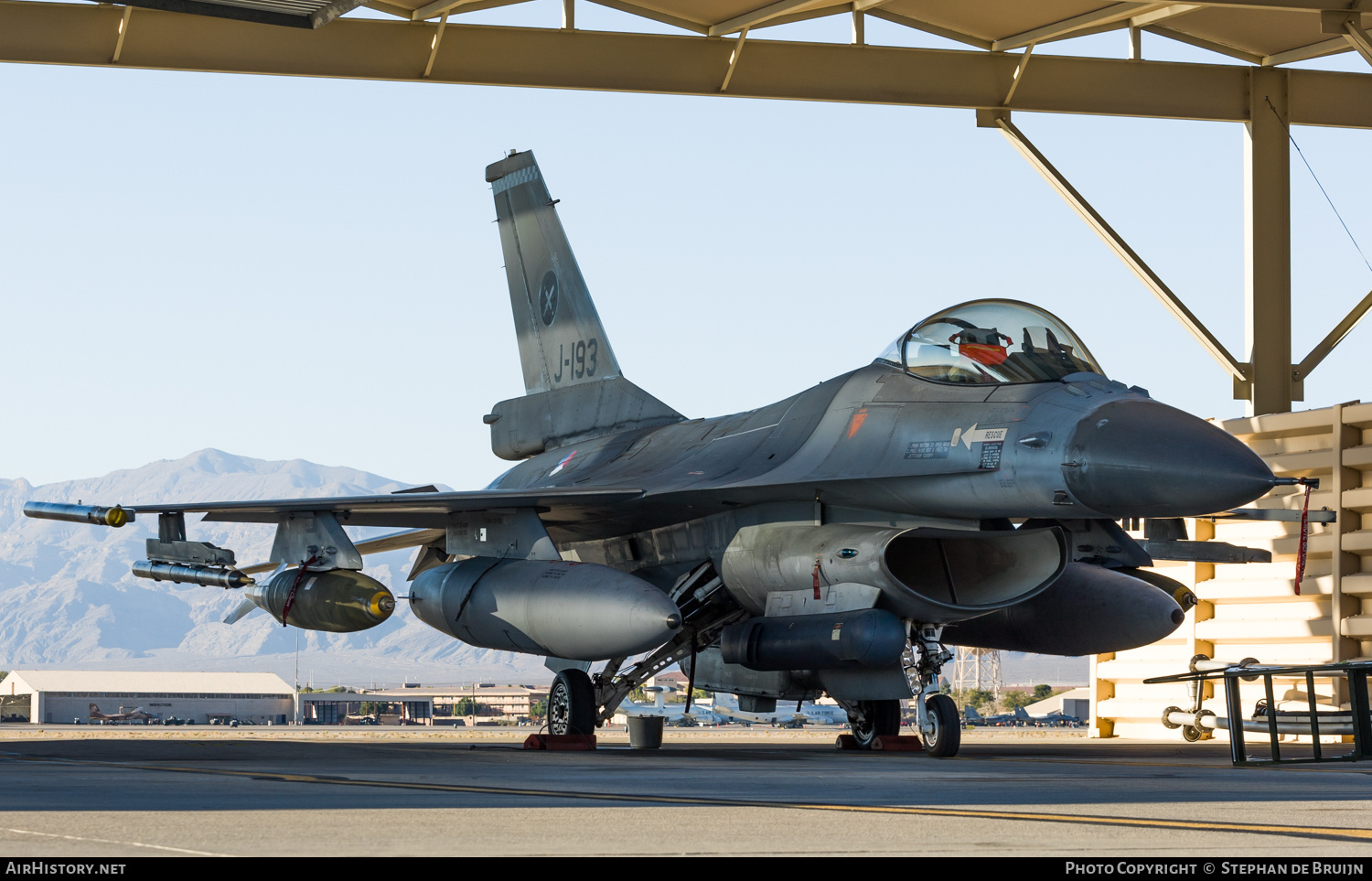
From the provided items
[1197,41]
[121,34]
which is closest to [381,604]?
[121,34]

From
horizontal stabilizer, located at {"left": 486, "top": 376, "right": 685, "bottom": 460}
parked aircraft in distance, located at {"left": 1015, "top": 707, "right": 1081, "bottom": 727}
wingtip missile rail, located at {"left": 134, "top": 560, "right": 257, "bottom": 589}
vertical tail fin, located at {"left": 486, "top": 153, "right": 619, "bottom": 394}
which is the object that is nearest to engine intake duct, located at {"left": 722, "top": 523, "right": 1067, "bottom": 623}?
horizontal stabilizer, located at {"left": 486, "top": 376, "right": 685, "bottom": 460}

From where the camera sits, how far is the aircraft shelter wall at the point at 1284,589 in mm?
12336

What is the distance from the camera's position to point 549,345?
49.5ft

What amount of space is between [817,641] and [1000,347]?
2.17 meters

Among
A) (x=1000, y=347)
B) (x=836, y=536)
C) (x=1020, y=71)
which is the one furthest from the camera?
(x=1020, y=71)

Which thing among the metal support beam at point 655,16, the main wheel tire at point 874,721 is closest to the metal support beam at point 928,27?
the metal support beam at point 655,16

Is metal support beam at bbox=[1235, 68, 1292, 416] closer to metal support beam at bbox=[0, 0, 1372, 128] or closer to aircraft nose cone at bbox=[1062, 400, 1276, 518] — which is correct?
metal support beam at bbox=[0, 0, 1372, 128]

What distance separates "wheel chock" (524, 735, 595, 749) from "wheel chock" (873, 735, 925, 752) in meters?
2.12

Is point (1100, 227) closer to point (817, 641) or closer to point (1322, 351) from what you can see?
point (1322, 351)

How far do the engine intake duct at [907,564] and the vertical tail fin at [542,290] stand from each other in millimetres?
3992

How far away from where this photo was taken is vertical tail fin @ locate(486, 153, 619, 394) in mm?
→ 14749

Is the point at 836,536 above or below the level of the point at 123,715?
above

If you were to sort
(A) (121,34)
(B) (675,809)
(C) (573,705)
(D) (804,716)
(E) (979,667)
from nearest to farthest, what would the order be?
(B) (675,809), (C) (573,705), (A) (121,34), (E) (979,667), (D) (804,716)
